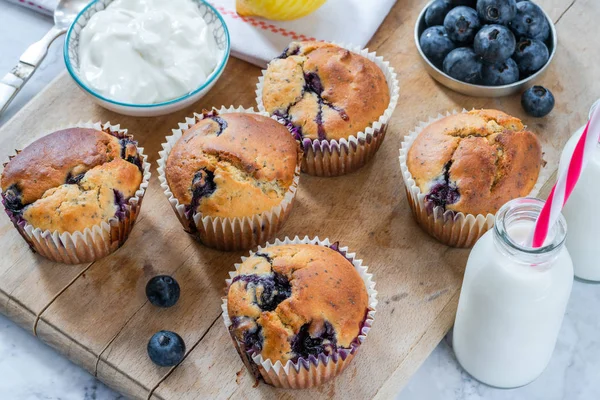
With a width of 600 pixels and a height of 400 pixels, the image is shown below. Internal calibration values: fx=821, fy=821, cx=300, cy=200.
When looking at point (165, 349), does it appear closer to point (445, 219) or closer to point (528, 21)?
point (445, 219)

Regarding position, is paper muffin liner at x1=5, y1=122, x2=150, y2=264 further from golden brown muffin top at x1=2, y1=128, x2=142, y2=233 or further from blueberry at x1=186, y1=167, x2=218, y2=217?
blueberry at x1=186, y1=167, x2=218, y2=217

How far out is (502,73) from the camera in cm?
361

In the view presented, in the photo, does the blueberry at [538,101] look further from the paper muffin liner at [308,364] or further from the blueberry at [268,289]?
the blueberry at [268,289]

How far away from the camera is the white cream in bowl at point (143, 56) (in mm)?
3518

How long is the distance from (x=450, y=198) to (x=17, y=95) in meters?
2.22

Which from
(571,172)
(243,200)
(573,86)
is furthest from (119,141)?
(573,86)

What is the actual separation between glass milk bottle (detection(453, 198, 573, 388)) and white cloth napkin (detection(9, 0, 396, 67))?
1.55m

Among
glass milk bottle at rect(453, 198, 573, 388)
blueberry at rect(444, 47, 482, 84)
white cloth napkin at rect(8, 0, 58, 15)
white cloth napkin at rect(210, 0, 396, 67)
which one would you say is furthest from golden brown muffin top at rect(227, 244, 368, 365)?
white cloth napkin at rect(8, 0, 58, 15)

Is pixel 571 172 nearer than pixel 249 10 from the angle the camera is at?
Yes

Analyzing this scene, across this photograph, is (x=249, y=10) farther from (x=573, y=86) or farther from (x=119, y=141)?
(x=573, y=86)

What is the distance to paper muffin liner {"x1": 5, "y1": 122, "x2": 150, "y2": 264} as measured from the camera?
3.03 metres

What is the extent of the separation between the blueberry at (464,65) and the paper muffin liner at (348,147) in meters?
0.28

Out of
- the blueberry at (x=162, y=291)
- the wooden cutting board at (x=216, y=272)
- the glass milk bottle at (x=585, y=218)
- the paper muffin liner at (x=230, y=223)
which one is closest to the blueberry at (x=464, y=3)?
the wooden cutting board at (x=216, y=272)

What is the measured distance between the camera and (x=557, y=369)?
312 centimetres
